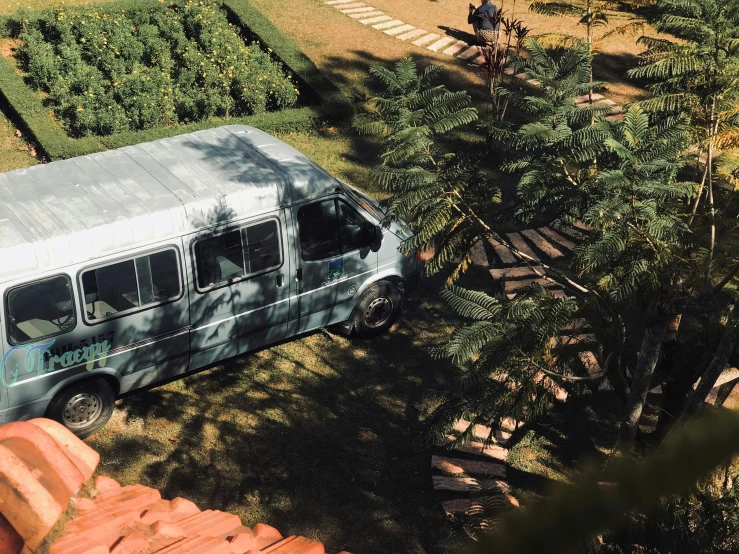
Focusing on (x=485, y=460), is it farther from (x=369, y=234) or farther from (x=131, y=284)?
(x=131, y=284)

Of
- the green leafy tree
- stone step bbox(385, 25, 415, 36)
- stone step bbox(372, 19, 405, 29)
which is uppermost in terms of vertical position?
the green leafy tree

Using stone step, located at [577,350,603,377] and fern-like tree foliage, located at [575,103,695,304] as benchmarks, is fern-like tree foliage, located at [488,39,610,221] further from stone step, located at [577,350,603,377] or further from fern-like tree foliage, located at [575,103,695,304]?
stone step, located at [577,350,603,377]

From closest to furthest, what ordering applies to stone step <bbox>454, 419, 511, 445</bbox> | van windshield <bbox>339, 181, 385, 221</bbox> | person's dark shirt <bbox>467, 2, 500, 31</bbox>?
1. stone step <bbox>454, 419, 511, 445</bbox>
2. van windshield <bbox>339, 181, 385, 221</bbox>
3. person's dark shirt <bbox>467, 2, 500, 31</bbox>

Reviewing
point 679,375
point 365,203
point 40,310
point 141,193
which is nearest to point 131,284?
point 40,310

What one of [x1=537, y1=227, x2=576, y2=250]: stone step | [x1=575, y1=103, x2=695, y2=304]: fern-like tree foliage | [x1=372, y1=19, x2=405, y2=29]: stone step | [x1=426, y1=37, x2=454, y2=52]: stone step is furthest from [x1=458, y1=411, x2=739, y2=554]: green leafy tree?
[x1=372, y1=19, x2=405, y2=29]: stone step

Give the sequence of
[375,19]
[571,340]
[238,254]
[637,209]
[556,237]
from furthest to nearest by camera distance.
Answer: [375,19], [556,237], [571,340], [238,254], [637,209]
